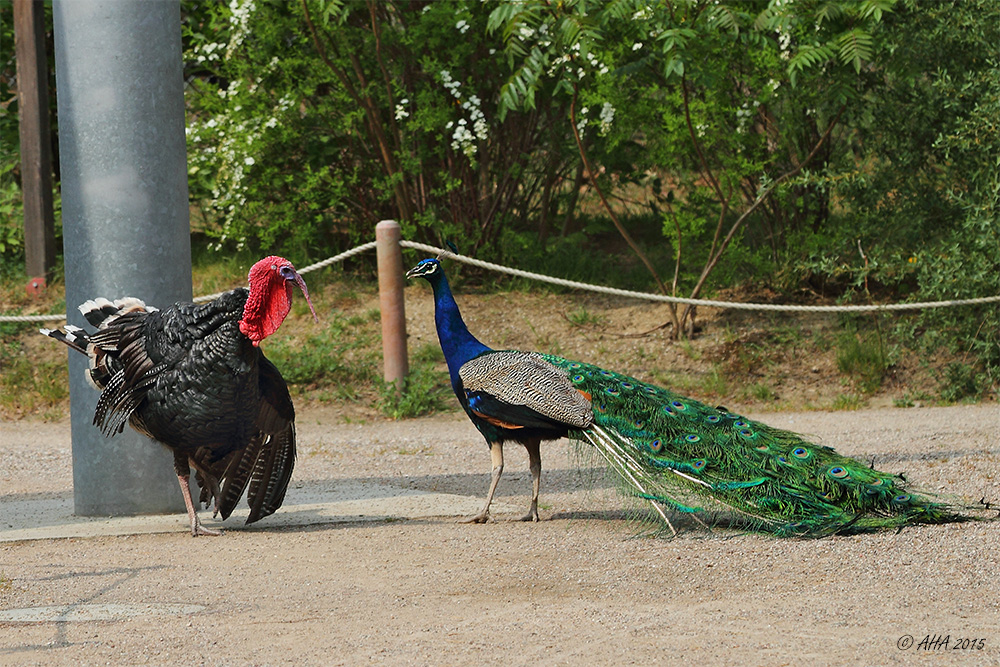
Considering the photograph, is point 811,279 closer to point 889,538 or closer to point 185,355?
point 889,538

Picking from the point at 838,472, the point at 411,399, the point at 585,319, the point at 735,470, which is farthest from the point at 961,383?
the point at 735,470

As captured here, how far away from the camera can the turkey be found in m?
5.50

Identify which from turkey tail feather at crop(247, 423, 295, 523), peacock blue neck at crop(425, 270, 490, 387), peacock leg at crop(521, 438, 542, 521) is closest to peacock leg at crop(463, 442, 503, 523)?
peacock leg at crop(521, 438, 542, 521)

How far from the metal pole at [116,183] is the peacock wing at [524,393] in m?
1.72

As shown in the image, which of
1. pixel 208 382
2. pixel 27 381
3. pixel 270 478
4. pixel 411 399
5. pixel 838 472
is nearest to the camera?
pixel 838 472

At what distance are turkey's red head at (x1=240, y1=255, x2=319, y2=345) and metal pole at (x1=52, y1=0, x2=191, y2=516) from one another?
914mm

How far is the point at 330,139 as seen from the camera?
37.3 ft

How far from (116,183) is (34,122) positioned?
565 centimetres

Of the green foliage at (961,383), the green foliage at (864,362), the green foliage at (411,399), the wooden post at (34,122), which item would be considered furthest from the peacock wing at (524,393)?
the wooden post at (34,122)

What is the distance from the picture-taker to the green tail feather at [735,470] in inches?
207

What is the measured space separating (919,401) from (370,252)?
217 inches

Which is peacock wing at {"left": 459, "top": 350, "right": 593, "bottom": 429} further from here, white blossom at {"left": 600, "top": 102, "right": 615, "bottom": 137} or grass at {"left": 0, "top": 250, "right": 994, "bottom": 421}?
white blossom at {"left": 600, "top": 102, "right": 615, "bottom": 137}

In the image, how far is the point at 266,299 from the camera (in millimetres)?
5500

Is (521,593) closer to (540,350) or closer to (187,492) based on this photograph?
(187,492)
